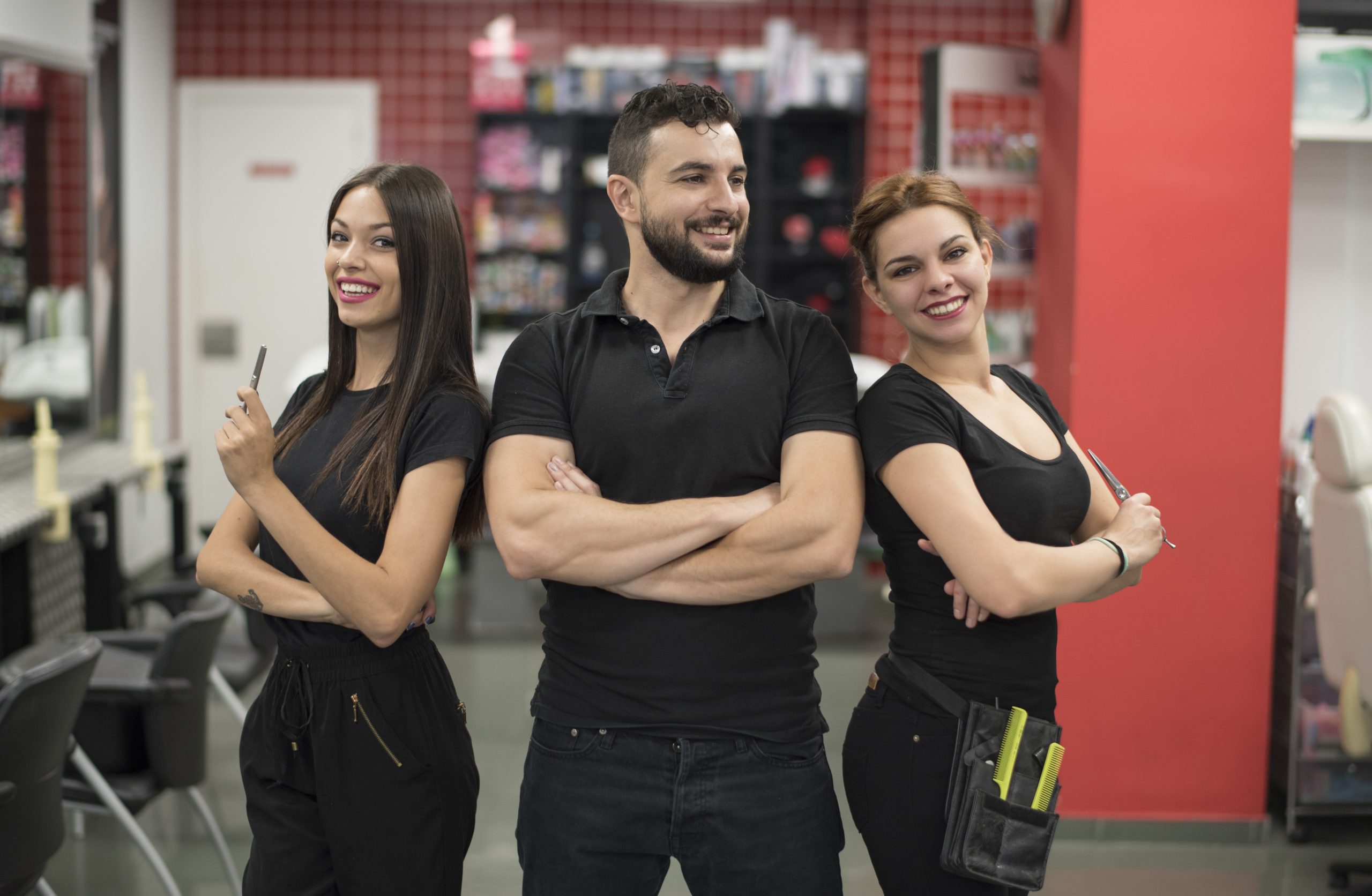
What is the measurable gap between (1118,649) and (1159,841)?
61cm

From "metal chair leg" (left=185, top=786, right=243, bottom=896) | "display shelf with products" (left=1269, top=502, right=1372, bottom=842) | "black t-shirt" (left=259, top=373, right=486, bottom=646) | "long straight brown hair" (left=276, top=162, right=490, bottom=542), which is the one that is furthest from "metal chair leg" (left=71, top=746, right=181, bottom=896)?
"display shelf with products" (left=1269, top=502, right=1372, bottom=842)

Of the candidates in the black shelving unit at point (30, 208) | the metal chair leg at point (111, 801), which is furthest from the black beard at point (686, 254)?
the black shelving unit at point (30, 208)

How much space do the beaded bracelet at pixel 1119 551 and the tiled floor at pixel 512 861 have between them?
1.81 m

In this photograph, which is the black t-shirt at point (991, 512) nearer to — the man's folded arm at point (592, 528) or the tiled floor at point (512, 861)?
the man's folded arm at point (592, 528)

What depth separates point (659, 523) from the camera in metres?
1.82

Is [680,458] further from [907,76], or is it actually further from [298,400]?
[907,76]

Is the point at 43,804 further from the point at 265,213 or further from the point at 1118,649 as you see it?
the point at 265,213

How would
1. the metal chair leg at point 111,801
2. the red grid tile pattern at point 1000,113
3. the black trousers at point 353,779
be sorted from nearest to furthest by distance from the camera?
the black trousers at point 353,779
the metal chair leg at point 111,801
the red grid tile pattern at point 1000,113

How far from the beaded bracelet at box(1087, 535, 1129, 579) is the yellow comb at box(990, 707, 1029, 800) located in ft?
0.89

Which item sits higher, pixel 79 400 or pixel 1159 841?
pixel 79 400

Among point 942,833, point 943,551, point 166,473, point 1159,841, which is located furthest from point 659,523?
point 166,473

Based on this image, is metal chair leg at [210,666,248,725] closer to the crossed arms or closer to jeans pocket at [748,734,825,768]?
the crossed arms

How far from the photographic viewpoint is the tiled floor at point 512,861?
3.46 metres

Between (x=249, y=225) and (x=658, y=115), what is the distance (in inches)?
254
